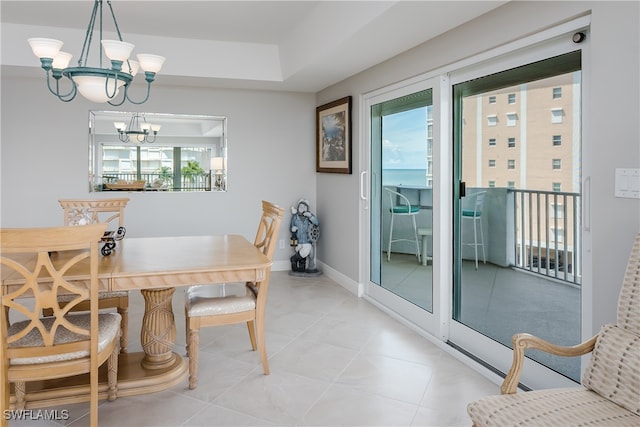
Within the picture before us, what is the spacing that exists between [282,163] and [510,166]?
3408 millimetres

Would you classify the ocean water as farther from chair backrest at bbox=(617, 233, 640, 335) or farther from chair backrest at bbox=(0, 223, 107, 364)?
chair backrest at bbox=(0, 223, 107, 364)

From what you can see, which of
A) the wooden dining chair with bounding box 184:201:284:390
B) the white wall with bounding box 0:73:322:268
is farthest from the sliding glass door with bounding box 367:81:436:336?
the white wall with bounding box 0:73:322:268

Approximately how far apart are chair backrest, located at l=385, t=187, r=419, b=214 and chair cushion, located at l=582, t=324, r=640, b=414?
7.05ft

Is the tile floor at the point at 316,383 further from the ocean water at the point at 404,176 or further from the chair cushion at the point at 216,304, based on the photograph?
the ocean water at the point at 404,176

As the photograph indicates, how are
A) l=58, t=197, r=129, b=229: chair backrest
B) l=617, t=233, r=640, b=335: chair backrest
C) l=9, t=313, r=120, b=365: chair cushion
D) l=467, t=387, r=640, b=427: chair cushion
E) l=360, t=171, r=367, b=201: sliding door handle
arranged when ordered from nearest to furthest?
l=467, t=387, r=640, b=427: chair cushion → l=617, t=233, r=640, b=335: chair backrest → l=9, t=313, r=120, b=365: chair cushion → l=58, t=197, r=129, b=229: chair backrest → l=360, t=171, r=367, b=201: sliding door handle

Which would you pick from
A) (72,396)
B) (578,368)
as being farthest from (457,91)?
(72,396)

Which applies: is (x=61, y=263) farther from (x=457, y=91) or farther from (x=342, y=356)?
(x=457, y=91)

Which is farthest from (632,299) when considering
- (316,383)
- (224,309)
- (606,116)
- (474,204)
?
(224,309)

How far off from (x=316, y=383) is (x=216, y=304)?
0.74 m

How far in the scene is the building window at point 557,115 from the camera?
2.43 metres

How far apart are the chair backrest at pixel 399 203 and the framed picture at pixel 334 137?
0.79 metres

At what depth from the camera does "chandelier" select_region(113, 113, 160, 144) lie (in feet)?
17.1

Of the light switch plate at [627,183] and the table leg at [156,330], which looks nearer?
the light switch plate at [627,183]

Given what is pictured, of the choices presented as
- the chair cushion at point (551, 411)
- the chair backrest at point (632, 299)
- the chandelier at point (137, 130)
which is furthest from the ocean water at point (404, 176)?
the chandelier at point (137, 130)
